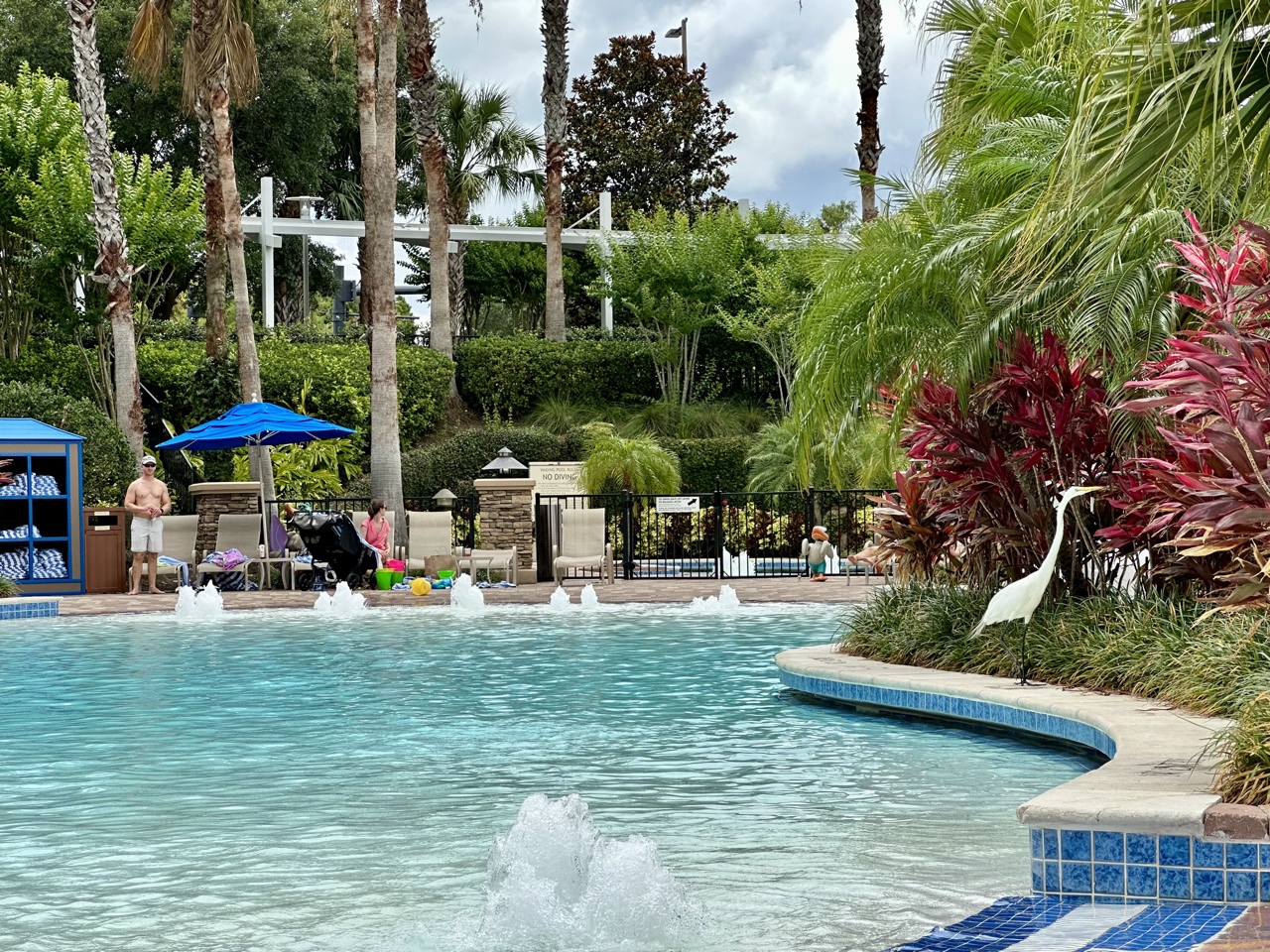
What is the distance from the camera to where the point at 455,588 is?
18.5 meters

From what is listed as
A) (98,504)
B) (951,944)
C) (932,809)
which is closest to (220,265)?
(98,504)

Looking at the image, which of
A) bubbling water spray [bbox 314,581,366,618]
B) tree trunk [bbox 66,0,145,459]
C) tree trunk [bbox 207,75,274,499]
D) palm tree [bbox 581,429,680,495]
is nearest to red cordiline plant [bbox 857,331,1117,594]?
bubbling water spray [bbox 314,581,366,618]

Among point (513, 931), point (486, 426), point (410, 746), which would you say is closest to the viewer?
point (513, 931)

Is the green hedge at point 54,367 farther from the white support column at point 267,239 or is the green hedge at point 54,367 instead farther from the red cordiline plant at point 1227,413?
the red cordiline plant at point 1227,413

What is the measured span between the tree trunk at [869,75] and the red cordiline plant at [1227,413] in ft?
74.1

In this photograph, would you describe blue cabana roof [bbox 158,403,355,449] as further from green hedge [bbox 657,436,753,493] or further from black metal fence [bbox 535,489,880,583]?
green hedge [bbox 657,436,753,493]

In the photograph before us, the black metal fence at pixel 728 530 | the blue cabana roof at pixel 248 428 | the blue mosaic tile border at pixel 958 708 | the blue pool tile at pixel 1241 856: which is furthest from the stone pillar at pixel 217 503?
the blue pool tile at pixel 1241 856

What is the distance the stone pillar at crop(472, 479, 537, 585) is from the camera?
21.9m

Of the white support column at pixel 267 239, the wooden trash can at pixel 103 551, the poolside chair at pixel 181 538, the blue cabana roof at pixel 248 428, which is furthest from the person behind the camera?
the white support column at pixel 267 239

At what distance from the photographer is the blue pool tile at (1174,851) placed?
5.03 m

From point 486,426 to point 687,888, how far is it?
83.9ft

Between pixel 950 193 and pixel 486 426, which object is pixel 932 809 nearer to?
pixel 950 193

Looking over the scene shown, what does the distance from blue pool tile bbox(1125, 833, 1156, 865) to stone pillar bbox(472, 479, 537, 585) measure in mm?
17069

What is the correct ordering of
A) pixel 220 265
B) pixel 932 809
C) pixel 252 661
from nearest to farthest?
pixel 932 809 < pixel 252 661 < pixel 220 265
